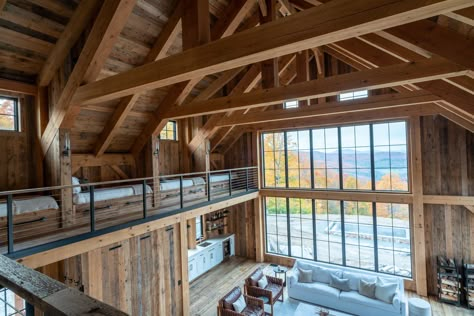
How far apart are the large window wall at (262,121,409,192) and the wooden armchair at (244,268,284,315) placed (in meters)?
3.21

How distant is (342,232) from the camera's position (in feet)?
26.6

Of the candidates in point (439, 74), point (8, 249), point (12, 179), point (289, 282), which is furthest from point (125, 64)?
point (289, 282)

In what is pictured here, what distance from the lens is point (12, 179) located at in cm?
431

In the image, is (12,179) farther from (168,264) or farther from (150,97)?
(168,264)

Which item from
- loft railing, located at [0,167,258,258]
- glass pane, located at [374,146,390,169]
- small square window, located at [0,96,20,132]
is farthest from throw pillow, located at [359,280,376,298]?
small square window, located at [0,96,20,132]

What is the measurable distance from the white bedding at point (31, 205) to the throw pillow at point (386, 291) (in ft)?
22.5

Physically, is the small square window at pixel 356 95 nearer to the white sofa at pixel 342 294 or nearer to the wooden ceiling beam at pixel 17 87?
the white sofa at pixel 342 294

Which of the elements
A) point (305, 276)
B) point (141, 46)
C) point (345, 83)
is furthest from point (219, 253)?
point (345, 83)

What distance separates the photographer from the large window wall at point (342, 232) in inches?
288

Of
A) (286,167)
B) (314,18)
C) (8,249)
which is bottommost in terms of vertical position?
(8,249)

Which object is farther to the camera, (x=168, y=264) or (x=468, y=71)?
(x=168, y=264)

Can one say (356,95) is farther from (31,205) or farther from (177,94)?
(31,205)

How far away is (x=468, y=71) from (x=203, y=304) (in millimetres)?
6922

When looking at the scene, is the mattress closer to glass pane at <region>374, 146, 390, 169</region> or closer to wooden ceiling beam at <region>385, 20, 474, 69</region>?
glass pane at <region>374, 146, 390, 169</region>
